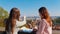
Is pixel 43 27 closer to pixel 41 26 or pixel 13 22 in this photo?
pixel 41 26

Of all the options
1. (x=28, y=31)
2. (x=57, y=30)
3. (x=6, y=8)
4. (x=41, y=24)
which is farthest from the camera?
(x=6, y=8)

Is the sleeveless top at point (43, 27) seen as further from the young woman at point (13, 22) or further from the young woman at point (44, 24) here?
the young woman at point (13, 22)

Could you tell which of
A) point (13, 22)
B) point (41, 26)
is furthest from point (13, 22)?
point (41, 26)

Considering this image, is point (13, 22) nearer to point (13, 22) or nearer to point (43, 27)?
point (13, 22)

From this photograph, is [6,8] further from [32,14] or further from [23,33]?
[23,33]

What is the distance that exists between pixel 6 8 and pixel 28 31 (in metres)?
1.44

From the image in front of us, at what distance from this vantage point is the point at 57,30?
290 cm

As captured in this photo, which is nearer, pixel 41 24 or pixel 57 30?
pixel 41 24

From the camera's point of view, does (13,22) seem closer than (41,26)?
No

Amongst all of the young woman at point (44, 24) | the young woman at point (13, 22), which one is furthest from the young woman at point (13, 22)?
the young woman at point (44, 24)

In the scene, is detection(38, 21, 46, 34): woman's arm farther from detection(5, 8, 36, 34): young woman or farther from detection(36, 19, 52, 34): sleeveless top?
detection(5, 8, 36, 34): young woman

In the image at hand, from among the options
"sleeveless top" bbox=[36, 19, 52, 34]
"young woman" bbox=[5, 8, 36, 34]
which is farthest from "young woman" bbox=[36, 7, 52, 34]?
"young woman" bbox=[5, 8, 36, 34]

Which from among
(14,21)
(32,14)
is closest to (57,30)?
(14,21)

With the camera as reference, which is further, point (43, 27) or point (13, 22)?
point (13, 22)
